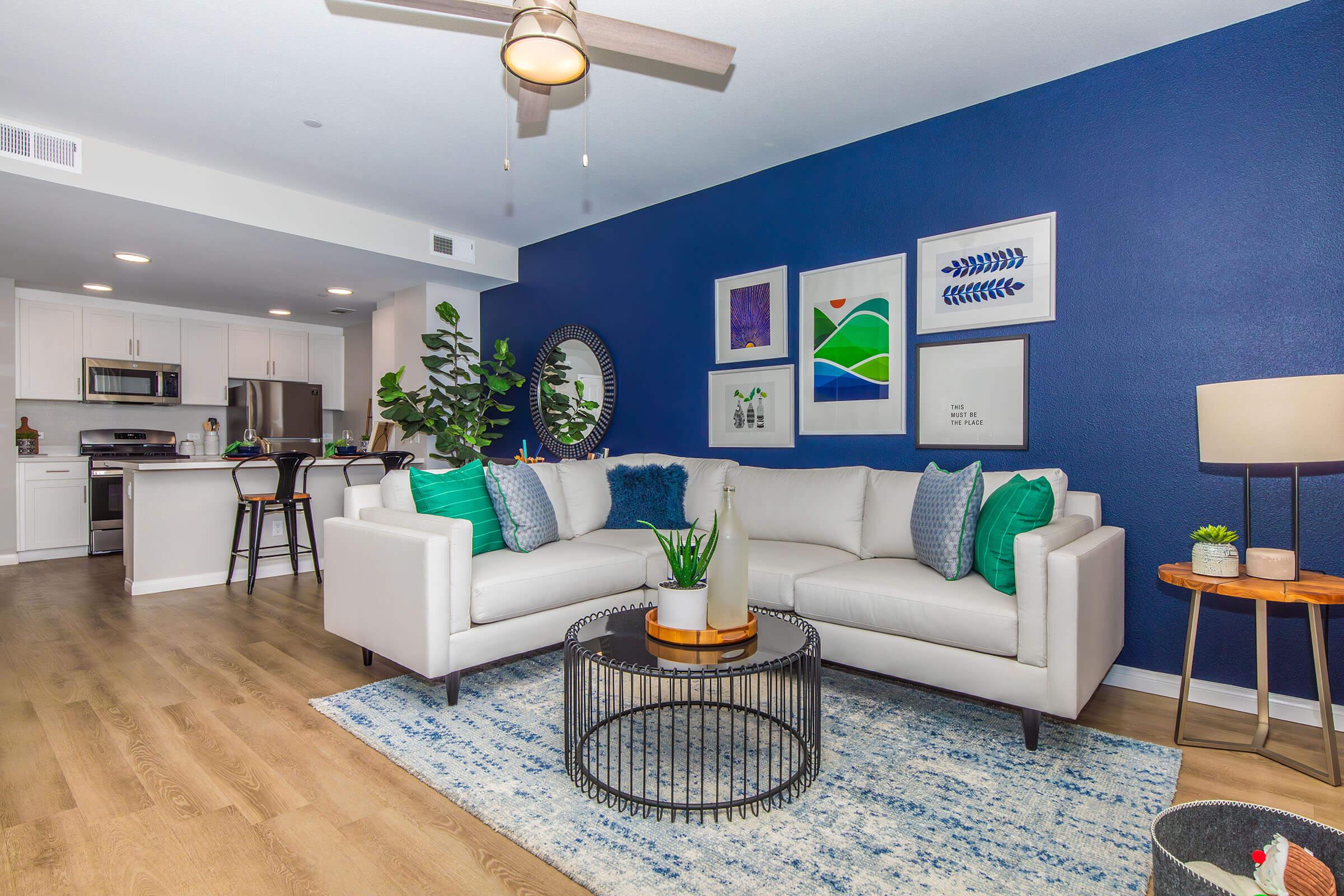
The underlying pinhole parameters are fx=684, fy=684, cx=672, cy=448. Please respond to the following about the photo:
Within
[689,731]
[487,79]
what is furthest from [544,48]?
[689,731]

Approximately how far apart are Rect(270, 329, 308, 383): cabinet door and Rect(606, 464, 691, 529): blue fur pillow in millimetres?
5417

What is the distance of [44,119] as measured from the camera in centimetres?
345

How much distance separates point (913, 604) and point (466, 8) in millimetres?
2373

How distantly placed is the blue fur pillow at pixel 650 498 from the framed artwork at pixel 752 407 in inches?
22.7

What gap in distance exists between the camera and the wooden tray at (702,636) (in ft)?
6.47

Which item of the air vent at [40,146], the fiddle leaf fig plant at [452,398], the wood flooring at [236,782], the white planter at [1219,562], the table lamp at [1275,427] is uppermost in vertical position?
the air vent at [40,146]

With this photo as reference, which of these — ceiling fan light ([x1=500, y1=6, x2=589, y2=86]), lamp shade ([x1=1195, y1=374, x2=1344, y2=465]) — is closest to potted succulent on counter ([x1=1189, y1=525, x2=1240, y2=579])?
lamp shade ([x1=1195, y1=374, x2=1344, y2=465])

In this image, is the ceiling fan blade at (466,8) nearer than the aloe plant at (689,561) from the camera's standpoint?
Yes

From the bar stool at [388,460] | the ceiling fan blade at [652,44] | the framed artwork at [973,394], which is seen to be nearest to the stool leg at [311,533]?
the bar stool at [388,460]

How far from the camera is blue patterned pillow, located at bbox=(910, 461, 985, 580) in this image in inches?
102

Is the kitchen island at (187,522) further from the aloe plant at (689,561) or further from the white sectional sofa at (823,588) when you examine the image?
the aloe plant at (689,561)

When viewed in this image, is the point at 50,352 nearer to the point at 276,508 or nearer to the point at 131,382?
the point at 131,382

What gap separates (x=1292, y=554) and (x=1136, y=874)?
1282 millimetres

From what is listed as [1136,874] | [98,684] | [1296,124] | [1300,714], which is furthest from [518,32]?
[1300,714]
